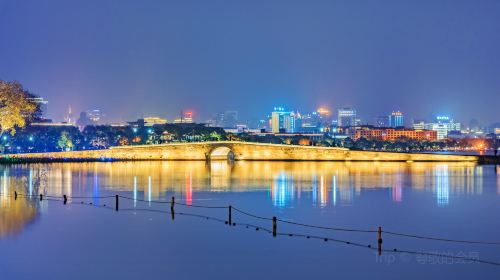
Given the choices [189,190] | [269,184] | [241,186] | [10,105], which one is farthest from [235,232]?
[10,105]

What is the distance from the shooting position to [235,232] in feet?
111

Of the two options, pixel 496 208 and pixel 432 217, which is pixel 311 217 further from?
pixel 496 208

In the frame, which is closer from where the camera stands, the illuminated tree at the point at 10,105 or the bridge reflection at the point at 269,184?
the bridge reflection at the point at 269,184

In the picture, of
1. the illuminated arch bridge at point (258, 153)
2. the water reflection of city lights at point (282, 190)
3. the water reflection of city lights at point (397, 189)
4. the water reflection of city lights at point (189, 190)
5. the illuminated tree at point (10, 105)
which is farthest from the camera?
the illuminated arch bridge at point (258, 153)

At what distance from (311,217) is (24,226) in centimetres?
1425

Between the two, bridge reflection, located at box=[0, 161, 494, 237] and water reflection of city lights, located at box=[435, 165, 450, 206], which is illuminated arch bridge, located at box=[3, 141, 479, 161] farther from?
bridge reflection, located at box=[0, 161, 494, 237]

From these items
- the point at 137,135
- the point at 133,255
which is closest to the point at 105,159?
the point at 137,135

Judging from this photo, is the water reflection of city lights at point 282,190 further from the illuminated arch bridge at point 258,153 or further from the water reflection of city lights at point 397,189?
the illuminated arch bridge at point 258,153

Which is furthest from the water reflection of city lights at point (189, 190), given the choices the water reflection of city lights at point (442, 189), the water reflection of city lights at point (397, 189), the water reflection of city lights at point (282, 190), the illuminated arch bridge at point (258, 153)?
the illuminated arch bridge at point (258, 153)

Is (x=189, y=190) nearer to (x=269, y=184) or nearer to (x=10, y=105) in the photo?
(x=269, y=184)

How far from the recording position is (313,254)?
93.9 ft

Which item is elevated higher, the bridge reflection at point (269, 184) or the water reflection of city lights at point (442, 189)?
the bridge reflection at point (269, 184)

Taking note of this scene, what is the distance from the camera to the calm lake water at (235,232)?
84.9 ft

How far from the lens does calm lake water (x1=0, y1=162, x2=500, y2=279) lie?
25.9 metres
